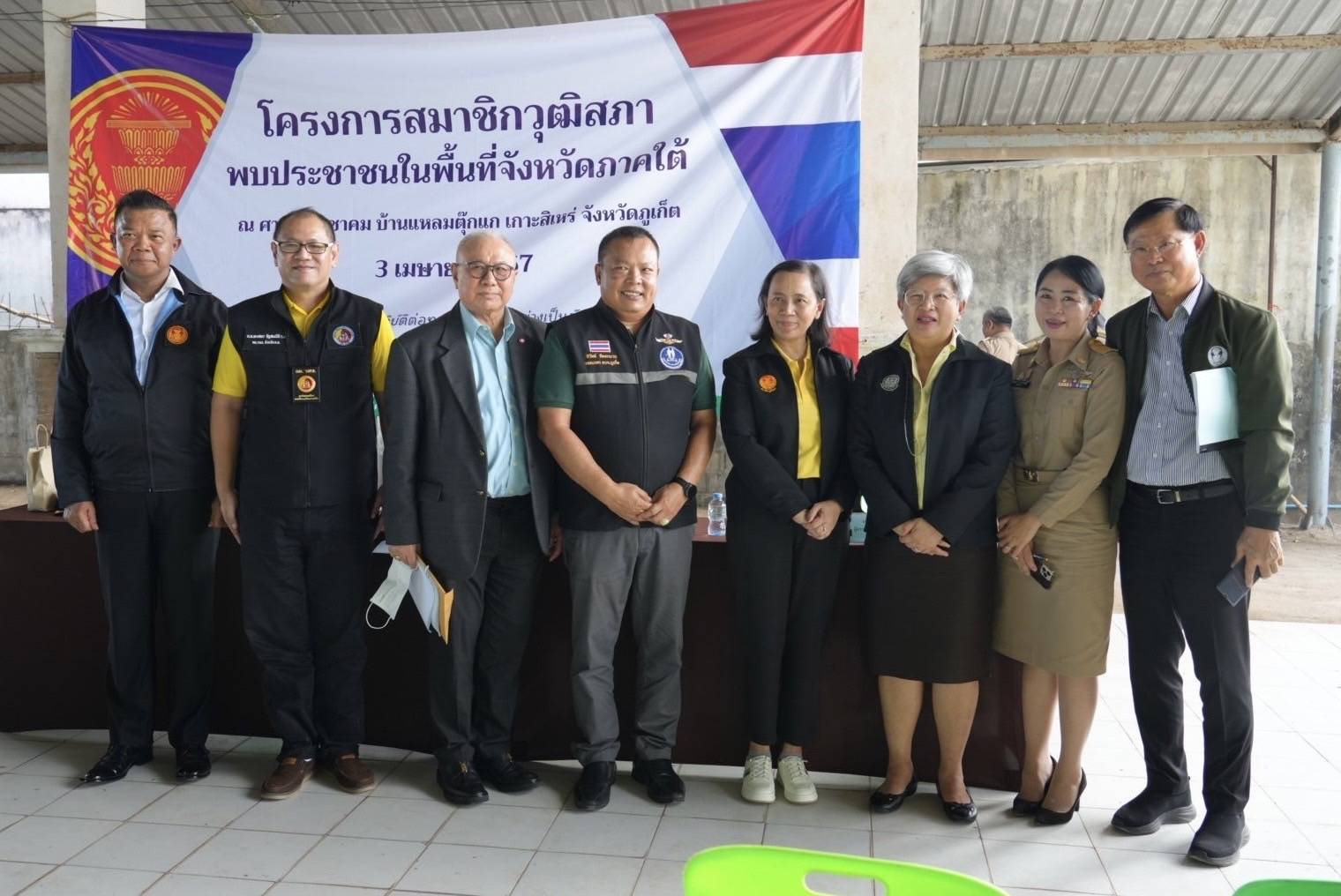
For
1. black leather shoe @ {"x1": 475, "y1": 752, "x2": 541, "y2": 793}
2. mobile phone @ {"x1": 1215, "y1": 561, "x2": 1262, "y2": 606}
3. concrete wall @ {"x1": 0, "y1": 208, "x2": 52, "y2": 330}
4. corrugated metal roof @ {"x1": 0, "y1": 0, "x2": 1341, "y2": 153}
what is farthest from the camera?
concrete wall @ {"x1": 0, "y1": 208, "x2": 52, "y2": 330}

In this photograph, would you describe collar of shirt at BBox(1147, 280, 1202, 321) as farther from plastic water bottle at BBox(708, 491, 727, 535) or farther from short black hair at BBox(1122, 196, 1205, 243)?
plastic water bottle at BBox(708, 491, 727, 535)

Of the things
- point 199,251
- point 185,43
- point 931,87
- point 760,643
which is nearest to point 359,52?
point 185,43

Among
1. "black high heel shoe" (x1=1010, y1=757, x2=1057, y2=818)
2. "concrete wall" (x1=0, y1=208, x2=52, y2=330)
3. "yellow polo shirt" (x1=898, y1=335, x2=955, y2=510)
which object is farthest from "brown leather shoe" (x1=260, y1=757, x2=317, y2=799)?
"concrete wall" (x1=0, y1=208, x2=52, y2=330)

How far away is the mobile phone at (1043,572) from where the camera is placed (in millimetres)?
2340

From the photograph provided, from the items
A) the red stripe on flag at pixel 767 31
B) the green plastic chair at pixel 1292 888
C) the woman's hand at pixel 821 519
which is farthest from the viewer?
the red stripe on flag at pixel 767 31

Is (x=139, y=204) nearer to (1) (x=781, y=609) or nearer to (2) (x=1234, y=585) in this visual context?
(1) (x=781, y=609)

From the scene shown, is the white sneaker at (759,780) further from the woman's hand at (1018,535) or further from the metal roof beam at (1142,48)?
the metal roof beam at (1142,48)

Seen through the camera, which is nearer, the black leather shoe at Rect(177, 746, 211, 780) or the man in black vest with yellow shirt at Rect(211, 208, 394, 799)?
the man in black vest with yellow shirt at Rect(211, 208, 394, 799)

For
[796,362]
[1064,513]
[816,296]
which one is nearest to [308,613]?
[796,362]

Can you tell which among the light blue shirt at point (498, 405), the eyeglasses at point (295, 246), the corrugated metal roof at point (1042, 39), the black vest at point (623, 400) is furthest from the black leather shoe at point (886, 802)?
the corrugated metal roof at point (1042, 39)

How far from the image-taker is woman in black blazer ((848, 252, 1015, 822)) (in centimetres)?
231

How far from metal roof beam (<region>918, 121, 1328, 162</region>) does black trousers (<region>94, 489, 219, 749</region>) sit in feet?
20.3

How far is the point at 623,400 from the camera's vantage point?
7.99 ft

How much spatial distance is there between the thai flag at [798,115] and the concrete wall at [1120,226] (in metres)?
5.64
